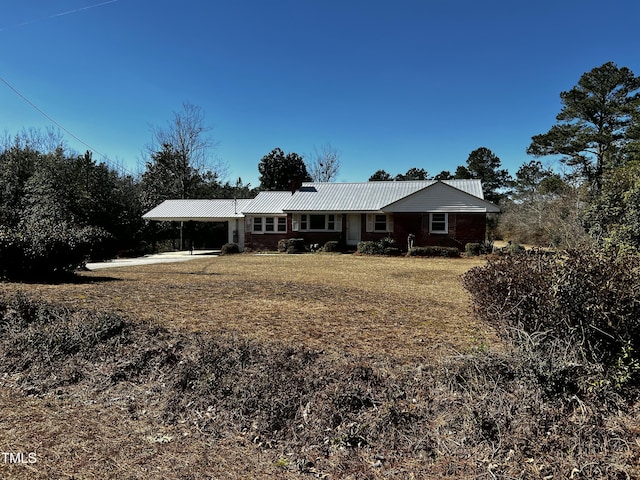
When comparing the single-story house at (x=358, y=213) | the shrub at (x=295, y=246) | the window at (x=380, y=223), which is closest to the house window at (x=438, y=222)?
the single-story house at (x=358, y=213)

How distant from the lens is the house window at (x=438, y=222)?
2317 cm

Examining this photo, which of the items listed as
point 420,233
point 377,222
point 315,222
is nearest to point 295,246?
point 315,222

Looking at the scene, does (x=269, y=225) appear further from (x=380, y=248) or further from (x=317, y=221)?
(x=380, y=248)

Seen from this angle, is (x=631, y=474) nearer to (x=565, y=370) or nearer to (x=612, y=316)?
(x=565, y=370)

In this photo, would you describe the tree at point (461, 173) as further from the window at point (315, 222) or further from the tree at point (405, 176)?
A: the window at point (315, 222)

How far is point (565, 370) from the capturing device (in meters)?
3.39

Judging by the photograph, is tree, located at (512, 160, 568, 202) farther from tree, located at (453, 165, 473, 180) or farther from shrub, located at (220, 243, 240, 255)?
shrub, located at (220, 243, 240, 255)

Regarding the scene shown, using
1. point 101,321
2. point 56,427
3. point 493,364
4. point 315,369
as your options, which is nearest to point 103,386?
point 56,427

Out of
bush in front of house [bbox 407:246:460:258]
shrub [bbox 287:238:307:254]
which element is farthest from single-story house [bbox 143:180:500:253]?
bush in front of house [bbox 407:246:460:258]

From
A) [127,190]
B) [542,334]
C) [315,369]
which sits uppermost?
[127,190]

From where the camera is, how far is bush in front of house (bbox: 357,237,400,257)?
2209cm

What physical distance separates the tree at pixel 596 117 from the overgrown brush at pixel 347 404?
29.2m

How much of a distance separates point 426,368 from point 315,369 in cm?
109

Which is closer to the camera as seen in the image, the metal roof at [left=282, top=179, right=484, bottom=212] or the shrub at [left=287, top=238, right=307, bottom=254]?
the shrub at [left=287, top=238, right=307, bottom=254]
